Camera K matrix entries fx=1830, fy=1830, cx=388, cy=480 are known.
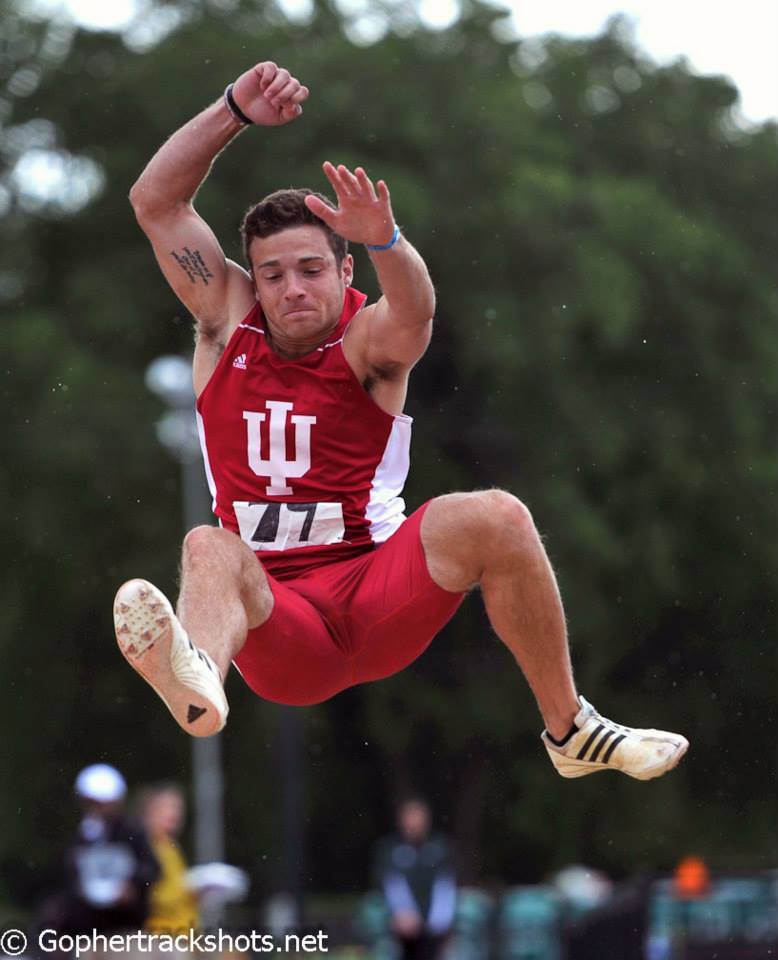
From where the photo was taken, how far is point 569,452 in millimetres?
22641

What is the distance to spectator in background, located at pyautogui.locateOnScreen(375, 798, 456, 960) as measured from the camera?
1397cm

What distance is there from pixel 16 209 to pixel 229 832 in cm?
889

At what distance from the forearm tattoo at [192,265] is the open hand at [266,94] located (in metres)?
0.53

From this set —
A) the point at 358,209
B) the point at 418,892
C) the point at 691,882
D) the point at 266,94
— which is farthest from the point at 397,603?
the point at 418,892

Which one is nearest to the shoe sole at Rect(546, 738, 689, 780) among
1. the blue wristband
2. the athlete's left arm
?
the athlete's left arm

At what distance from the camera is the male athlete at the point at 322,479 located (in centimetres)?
609

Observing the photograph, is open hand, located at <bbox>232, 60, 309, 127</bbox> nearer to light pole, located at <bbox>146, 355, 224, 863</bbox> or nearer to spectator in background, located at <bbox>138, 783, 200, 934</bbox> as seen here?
spectator in background, located at <bbox>138, 783, 200, 934</bbox>

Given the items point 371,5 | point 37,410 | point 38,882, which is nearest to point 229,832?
point 38,882

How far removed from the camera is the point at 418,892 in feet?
46.8

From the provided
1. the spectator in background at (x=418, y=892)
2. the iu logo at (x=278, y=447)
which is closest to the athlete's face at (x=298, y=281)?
the iu logo at (x=278, y=447)

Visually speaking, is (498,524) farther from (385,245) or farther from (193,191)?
(193,191)

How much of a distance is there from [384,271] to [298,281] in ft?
1.34

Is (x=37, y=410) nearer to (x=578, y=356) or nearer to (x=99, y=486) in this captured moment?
(x=99, y=486)

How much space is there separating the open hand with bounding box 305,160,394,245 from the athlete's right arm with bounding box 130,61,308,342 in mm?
649
